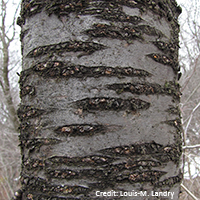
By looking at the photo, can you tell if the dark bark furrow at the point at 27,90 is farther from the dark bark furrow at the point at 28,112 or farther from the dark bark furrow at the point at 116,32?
the dark bark furrow at the point at 116,32

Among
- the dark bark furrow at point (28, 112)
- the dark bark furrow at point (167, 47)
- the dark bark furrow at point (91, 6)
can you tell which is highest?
the dark bark furrow at point (91, 6)

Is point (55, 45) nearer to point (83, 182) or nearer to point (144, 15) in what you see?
point (144, 15)

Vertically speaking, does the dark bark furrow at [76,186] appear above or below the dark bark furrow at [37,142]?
below

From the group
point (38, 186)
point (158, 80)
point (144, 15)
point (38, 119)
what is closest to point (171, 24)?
point (144, 15)

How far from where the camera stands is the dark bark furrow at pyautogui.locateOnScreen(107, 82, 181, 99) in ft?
2.11

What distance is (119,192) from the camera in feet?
1.99

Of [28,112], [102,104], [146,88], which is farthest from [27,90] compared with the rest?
[146,88]

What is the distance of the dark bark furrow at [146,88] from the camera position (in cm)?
64

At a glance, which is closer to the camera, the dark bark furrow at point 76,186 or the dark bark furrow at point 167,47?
the dark bark furrow at point 76,186

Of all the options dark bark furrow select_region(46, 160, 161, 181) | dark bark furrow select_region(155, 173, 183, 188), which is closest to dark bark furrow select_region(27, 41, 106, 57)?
dark bark furrow select_region(46, 160, 161, 181)

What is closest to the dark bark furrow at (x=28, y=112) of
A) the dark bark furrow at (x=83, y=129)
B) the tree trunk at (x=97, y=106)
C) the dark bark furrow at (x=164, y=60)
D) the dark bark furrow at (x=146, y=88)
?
the tree trunk at (x=97, y=106)

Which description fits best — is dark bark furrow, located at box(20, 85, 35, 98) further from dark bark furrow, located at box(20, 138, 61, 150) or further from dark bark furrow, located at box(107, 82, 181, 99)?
dark bark furrow, located at box(107, 82, 181, 99)

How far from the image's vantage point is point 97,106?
626 mm

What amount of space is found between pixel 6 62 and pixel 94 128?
6.60 m
